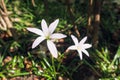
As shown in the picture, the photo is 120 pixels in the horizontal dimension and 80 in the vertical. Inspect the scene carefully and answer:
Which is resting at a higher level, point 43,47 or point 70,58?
point 43,47

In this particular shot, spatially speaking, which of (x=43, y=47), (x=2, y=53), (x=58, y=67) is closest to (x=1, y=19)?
(x=2, y=53)

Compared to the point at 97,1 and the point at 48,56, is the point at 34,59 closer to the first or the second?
the point at 48,56

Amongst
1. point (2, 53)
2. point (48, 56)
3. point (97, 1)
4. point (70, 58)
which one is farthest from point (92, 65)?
point (2, 53)

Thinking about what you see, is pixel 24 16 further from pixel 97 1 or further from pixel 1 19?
pixel 97 1

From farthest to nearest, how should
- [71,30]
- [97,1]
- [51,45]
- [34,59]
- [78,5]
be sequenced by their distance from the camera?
[78,5] < [71,30] < [34,59] < [97,1] < [51,45]

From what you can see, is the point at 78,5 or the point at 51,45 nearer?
the point at 51,45

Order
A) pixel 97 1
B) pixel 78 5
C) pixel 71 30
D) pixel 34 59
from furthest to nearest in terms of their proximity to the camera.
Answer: pixel 78 5 < pixel 71 30 < pixel 34 59 < pixel 97 1

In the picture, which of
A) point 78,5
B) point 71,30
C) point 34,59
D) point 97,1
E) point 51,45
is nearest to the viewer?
point 51,45

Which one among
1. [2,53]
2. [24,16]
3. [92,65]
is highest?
[24,16]

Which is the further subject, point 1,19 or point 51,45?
point 1,19
